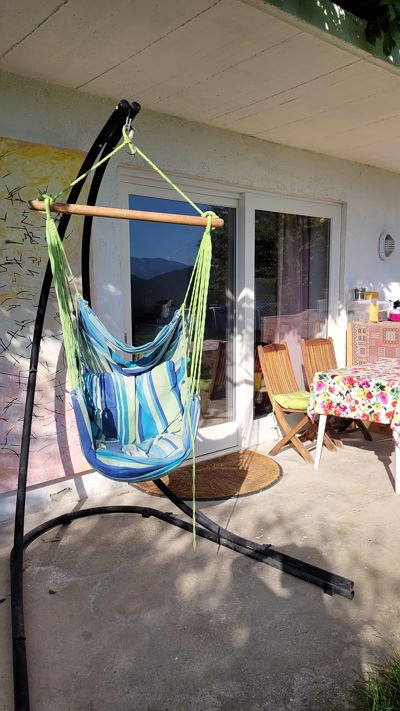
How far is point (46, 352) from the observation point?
294 cm

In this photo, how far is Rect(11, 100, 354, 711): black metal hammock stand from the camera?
187cm

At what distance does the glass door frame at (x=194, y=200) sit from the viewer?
10.8 feet

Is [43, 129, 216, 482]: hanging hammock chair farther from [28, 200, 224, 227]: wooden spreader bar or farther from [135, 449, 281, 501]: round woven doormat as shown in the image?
[135, 449, 281, 501]: round woven doormat

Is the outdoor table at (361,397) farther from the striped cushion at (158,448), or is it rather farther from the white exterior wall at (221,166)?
the white exterior wall at (221,166)

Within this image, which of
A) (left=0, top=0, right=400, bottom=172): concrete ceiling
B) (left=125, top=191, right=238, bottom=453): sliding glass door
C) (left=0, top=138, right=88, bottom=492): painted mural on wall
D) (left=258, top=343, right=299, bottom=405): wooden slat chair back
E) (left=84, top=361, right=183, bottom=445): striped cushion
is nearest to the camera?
(left=0, top=0, right=400, bottom=172): concrete ceiling

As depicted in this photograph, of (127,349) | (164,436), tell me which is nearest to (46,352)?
(127,349)

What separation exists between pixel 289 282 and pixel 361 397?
5.28ft

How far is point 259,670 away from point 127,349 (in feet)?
4.80

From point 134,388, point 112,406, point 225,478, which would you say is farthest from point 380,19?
point 225,478

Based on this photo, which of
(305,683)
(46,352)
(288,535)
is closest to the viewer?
(305,683)

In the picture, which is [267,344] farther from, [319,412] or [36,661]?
[36,661]

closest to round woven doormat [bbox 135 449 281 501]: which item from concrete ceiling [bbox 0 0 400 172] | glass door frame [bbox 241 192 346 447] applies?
glass door frame [bbox 241 192 346 447]

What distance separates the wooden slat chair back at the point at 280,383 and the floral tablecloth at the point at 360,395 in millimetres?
352

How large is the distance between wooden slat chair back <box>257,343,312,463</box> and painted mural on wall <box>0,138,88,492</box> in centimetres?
159
